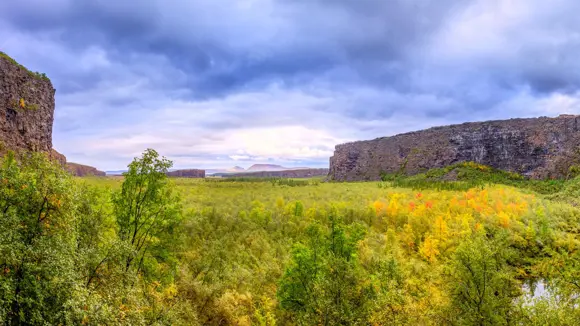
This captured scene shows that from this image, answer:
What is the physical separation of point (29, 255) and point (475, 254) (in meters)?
21.6

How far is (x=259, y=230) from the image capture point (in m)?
40.2

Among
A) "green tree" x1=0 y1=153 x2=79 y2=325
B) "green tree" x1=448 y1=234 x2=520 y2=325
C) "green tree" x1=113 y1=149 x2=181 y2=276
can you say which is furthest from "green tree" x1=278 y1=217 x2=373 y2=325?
"green tree" x1=0 y1=153 x2=79 y2=325

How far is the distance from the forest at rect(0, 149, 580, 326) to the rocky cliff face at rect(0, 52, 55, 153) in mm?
14798

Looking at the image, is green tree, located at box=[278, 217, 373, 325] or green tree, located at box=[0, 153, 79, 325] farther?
green tree, located at box=[278, 217, 373, 325]

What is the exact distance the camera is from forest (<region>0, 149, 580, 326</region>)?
12.6m

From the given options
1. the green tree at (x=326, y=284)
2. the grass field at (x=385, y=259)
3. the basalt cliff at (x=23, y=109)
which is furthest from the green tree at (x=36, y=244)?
the basalt cliff at (x=23, y=109)

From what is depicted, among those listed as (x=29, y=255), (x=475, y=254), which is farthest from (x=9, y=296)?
(x=475, y=254)

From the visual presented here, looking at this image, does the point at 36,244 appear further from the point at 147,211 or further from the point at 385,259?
the point at 385,259

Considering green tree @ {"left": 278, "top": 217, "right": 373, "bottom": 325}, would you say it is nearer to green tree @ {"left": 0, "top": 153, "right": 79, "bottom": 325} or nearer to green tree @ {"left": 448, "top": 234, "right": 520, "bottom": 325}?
green tree @ {"left": 448, "top": 234, "right": 520, "bottom": 325}

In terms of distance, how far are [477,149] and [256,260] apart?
3165 inches

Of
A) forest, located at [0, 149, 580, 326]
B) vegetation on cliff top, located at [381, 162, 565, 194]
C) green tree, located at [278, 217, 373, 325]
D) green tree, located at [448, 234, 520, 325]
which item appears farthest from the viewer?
vegetation on cliff top, located at [381, 162, 565, 194]

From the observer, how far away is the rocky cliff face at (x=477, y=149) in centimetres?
7300

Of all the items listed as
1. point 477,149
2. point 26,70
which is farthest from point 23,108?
point 477,149

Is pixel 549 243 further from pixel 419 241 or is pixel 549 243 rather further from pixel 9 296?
pixel 9 296
